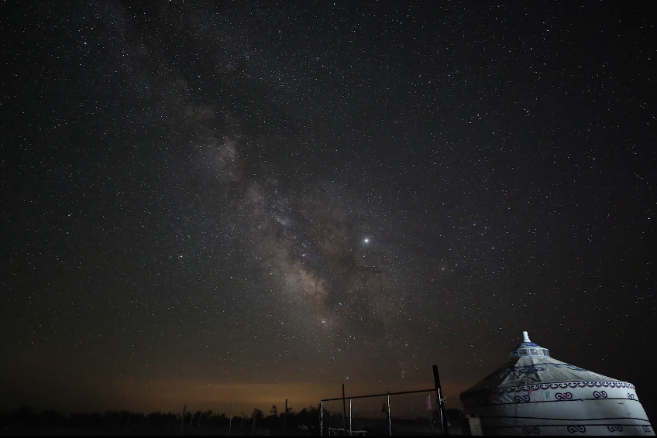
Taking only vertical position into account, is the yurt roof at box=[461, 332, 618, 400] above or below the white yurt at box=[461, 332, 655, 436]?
above

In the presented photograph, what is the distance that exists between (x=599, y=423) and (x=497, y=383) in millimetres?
3818

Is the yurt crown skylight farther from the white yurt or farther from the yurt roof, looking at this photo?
the white yurt

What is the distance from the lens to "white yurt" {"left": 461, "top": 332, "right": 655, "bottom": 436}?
14.1m

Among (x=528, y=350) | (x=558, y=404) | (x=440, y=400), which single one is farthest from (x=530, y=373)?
(x=440, y=400)

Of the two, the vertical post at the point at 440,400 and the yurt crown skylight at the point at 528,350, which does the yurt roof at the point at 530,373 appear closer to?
the yurt crown skylight at the point at 528,350

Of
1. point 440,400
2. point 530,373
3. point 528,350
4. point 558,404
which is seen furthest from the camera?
point 528,350

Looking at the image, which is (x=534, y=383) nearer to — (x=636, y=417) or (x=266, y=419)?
(x=636, y=417)

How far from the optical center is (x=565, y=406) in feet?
48.0

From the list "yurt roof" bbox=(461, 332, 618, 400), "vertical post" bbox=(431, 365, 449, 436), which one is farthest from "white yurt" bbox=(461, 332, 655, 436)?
"vertical post" bbox=(431, 365, 449, 436)

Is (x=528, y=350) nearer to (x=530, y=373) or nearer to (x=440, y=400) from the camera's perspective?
(x=530, y=373)

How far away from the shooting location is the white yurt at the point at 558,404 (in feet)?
46.2

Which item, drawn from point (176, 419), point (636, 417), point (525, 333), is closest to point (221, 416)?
point (176, 419)

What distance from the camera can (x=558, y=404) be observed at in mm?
14773

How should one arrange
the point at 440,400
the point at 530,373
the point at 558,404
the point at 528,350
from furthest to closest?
the point at 528,350 < the point at 530,373 < the point at 558,404 < the point at 440,400
